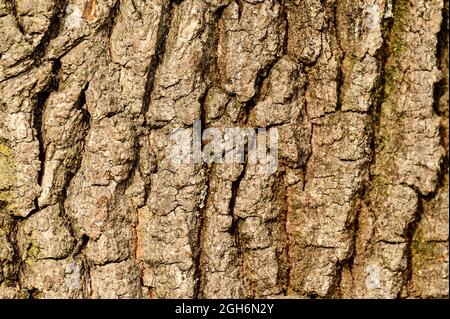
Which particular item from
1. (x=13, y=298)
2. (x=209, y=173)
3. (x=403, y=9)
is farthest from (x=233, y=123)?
(x=13, y=298)

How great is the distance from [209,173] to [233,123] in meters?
0.19

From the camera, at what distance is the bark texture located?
7.04ft

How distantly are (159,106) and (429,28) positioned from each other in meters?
0.96

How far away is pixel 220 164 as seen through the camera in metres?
2.24

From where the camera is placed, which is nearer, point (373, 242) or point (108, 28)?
point (108, 28)

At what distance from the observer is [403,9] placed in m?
2.22

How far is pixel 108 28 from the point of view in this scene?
7.09ft

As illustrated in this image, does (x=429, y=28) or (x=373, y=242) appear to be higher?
(x=429, y=28)

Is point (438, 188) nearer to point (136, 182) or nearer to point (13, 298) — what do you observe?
point (136, 182)

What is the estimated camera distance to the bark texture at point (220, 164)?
215 cm

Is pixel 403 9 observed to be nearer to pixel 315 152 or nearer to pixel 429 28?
pixel 429 28
